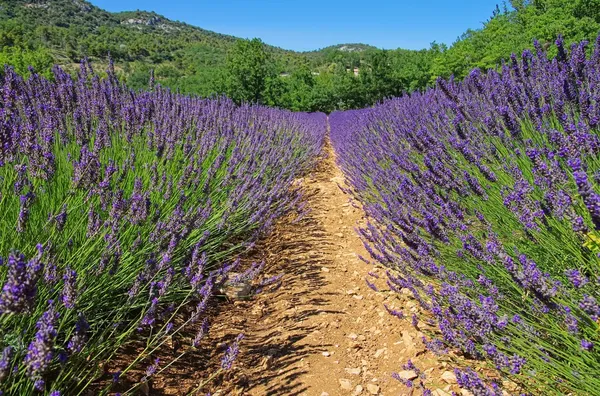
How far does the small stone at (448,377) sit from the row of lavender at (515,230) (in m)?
0.11

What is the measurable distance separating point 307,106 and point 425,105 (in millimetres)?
30022

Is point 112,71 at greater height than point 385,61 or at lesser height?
lesser

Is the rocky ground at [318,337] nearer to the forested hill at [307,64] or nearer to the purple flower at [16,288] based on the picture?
the purple flower at [16,288]

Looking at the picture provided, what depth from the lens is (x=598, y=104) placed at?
204 centimetres

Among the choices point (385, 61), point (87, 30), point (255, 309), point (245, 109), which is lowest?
point (255, 309)

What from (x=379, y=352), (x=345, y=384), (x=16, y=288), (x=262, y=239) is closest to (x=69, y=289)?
(x=16, y=288)

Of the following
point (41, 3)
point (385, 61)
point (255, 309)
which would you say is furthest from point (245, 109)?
point (41, 3)

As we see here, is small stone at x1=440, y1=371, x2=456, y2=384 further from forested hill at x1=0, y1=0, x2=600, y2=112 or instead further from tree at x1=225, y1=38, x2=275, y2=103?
tree at x1=225, y1=38, x2=275, y2=103

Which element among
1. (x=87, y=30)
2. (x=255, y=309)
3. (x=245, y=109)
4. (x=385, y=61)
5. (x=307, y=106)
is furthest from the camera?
A: (x=87, y=30)

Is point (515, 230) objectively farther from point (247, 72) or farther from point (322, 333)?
point (247, 72)

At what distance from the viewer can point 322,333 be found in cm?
235

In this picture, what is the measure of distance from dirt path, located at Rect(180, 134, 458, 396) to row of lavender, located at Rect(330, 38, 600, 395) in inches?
7.0

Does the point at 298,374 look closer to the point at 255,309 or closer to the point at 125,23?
the point at 255,309

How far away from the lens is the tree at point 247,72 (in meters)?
26.8
